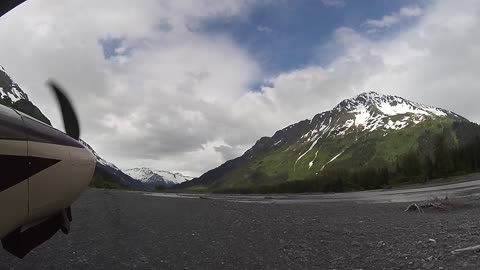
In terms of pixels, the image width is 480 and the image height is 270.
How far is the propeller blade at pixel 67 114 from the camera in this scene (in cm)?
654

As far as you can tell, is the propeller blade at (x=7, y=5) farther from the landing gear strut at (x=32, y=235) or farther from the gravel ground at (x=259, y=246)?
the gravel ground at (x=259, y=246)

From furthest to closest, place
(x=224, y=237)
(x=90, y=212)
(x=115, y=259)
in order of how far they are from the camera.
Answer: (x=90, y=212) → (x=224, y=237) → (x=115, y=259)

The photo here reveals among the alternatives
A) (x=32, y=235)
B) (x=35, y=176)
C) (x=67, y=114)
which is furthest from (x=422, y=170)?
(x=35, y=176)

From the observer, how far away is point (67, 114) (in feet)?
21.7

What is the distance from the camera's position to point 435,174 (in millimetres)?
79125

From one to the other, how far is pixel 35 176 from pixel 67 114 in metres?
1.74

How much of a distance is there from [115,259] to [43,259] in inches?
54.7

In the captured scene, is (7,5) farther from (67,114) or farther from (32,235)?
(32,235)

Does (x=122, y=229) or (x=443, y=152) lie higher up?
(x=443, y=152)

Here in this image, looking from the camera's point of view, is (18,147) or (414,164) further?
(414,164)

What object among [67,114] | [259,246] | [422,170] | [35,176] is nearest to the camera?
[35,176]

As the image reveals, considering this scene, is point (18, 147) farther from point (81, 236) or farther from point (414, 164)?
point (414, 164)

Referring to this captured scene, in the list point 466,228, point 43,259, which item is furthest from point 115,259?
point 466,228

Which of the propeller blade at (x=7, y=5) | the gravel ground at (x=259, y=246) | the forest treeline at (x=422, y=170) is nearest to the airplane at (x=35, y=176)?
the propeller blade at (x=7, y=5)
